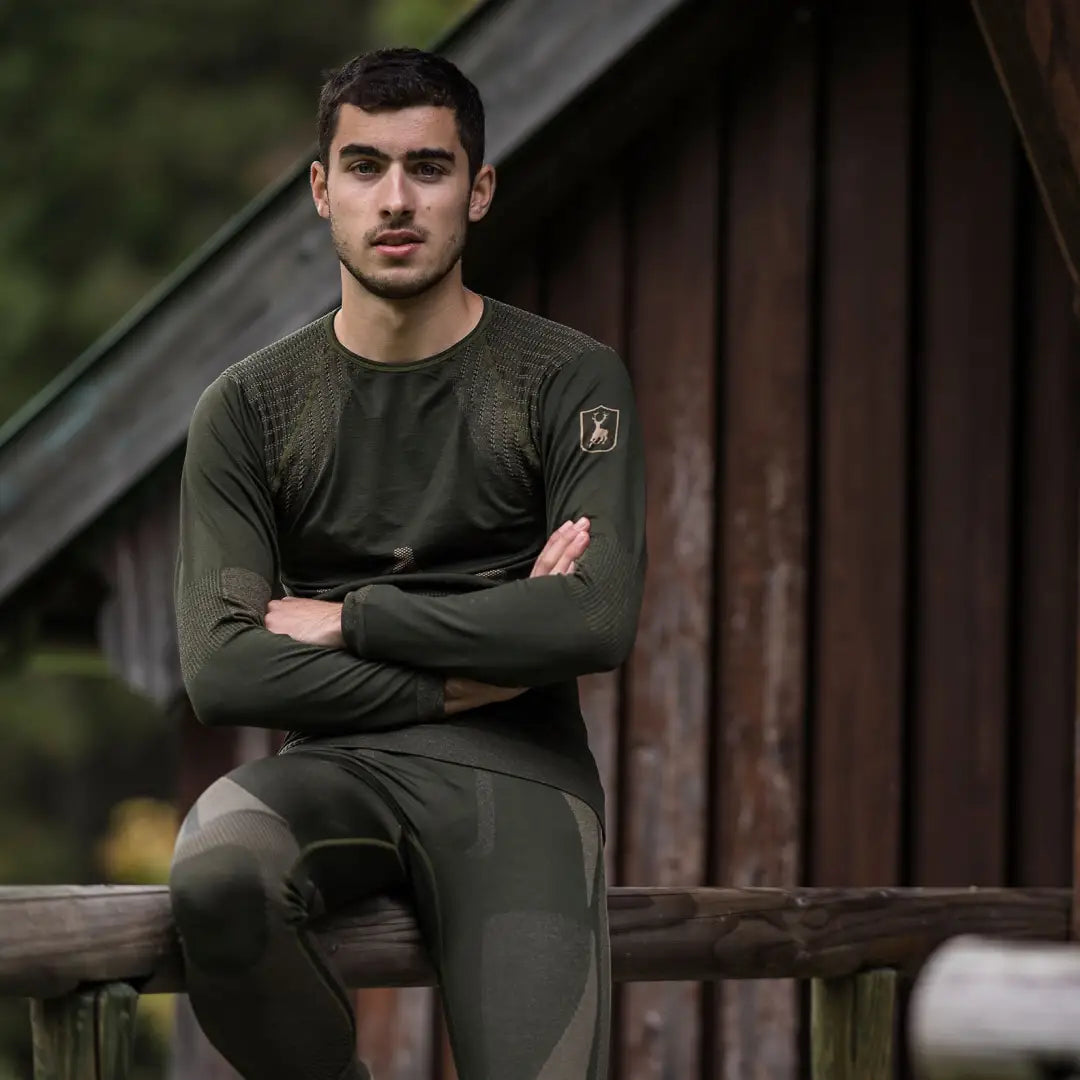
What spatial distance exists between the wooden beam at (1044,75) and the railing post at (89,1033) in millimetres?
2245

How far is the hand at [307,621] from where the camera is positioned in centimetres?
365

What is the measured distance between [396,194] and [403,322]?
0.21 metres

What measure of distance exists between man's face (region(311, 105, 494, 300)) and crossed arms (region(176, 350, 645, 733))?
27cm

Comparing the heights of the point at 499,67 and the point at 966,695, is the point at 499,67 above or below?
above

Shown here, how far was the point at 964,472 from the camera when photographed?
586 centimetres

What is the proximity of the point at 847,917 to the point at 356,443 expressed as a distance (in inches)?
62.2

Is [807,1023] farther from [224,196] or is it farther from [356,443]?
[224,196]

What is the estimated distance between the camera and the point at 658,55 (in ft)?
19.6

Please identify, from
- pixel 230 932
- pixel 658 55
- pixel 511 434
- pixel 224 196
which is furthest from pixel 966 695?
pixel 224 196

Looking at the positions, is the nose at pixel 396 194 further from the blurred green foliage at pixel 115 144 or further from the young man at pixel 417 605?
the blurred green foliage at pixel 115 144

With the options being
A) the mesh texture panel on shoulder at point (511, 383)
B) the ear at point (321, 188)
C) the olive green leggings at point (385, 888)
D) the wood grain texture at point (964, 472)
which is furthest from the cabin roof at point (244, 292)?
the olive green leggings at point (385, 888)

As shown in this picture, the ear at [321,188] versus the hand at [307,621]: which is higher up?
the ear at [321,188]

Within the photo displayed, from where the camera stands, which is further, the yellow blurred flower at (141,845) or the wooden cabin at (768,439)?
the yellow blurred flower at (141,845)

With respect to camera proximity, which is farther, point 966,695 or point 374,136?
point 966,695
